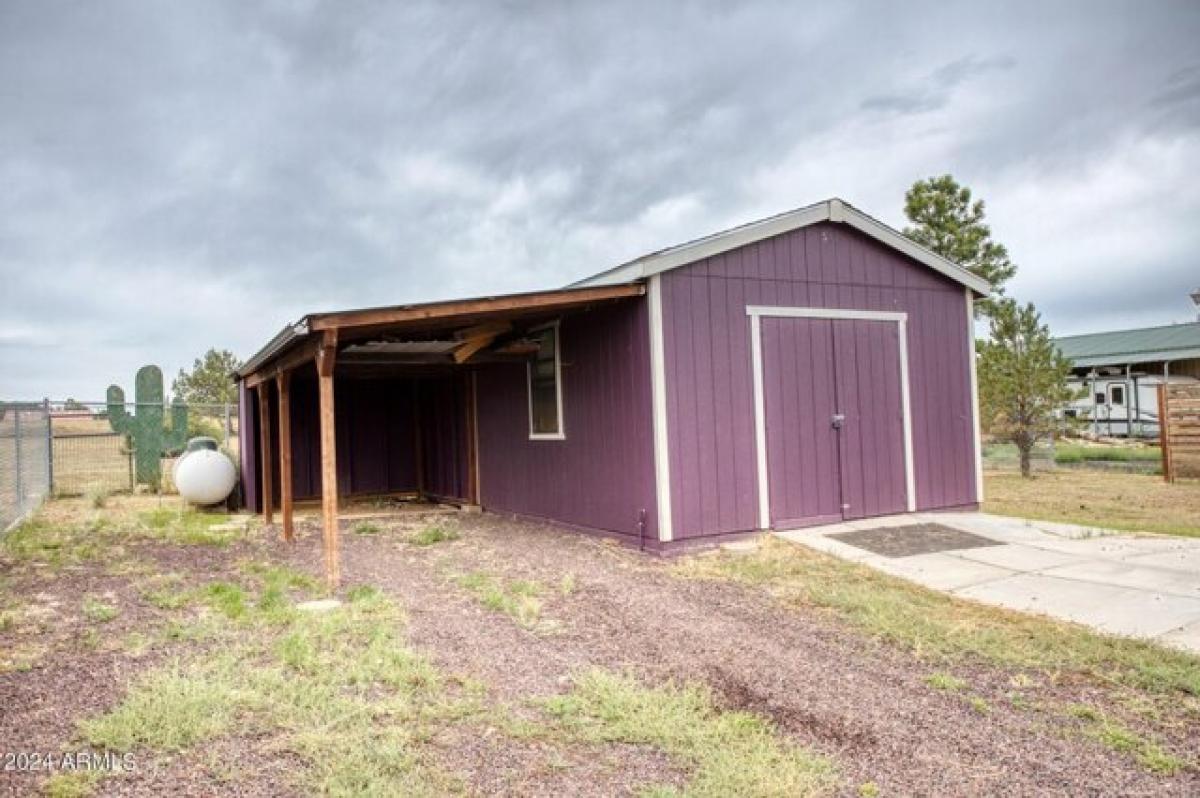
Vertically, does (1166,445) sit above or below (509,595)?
above

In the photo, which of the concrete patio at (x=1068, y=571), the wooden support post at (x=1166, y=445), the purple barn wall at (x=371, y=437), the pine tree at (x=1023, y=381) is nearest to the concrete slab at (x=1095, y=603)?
the concrete patio at (x=1068, y=571)

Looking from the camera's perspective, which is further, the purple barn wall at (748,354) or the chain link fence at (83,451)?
the chain link fence at (83,451)

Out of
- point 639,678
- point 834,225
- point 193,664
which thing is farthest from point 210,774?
point 834,225

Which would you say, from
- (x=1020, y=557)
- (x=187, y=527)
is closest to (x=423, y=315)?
(x=1020, y=557)

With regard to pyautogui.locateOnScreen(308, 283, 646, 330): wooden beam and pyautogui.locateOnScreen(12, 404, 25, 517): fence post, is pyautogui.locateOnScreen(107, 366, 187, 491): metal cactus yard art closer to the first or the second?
pyautogui.locateOnScreen(12, 404, 25, 517): fence post

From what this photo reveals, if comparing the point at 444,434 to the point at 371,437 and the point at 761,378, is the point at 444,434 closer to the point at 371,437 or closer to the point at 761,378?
the point at 371,437

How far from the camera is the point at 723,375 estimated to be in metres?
6.43

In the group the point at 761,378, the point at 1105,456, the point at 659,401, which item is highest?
the point at 761,378

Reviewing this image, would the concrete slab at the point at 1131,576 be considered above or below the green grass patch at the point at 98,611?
below

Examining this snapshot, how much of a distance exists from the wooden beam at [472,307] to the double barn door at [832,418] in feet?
5.13

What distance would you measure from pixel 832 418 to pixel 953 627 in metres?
3.12

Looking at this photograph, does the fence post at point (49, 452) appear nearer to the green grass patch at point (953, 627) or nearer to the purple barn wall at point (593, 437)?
the purple barn wall at point (593, 437)

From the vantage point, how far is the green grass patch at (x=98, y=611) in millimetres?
4391

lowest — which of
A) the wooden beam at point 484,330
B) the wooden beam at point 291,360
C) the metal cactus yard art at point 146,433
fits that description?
the metal cactus yard art at point 146,433
